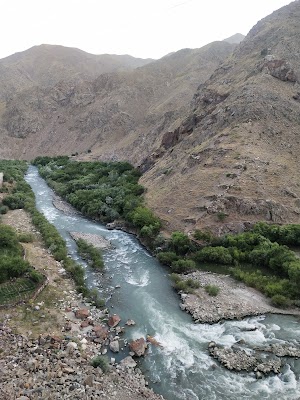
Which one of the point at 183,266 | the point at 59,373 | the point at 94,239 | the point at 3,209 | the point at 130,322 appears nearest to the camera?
the point at 59,373

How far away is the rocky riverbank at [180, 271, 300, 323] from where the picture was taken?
800 inches

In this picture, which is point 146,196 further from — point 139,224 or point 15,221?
point 15,221

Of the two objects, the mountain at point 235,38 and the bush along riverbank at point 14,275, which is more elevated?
the mountain at point 235,38

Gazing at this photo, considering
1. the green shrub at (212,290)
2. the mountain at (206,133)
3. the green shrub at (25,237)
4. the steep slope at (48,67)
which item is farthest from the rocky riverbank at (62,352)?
the steep slope at (48,67)

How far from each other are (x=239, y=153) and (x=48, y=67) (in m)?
120

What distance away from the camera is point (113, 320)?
19453 millimetres

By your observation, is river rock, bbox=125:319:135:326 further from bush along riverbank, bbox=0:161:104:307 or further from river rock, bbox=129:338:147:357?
bush along riverbank, bbox=0:161:104:307

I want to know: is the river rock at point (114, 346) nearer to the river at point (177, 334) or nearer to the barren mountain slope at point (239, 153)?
the river at point (177, 334)

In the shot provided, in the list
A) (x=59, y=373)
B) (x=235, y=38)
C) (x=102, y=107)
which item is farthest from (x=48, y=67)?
(x=59, y=373)

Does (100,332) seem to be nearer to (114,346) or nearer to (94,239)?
(114,346)

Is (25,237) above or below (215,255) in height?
above

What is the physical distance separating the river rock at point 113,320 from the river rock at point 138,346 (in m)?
1.82

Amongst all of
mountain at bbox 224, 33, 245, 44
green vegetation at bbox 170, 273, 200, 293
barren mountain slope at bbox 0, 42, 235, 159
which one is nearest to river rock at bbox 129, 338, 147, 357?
green vegetation at bbox 170, 273, 200, 293

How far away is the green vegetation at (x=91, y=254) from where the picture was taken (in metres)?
26.2
